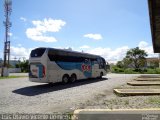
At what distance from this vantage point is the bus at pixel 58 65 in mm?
14977

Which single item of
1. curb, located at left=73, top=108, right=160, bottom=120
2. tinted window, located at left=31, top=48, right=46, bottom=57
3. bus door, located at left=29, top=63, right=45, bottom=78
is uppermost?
tinted window, located at left=31, top=48, right=46, bottom=57

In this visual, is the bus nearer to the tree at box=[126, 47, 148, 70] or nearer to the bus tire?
the bus tire

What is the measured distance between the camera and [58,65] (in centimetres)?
1627

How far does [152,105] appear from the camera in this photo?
25.0ft

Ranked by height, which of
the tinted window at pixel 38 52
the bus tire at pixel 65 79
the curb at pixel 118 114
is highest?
the tinted window at pixel 38 52

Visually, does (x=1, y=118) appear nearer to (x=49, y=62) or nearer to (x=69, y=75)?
(x=49, y=62)

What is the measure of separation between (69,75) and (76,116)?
38.5 ft

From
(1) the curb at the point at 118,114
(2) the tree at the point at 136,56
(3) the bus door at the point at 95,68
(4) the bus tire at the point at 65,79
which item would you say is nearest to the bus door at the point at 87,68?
(3) the bus door at the point at 95,68

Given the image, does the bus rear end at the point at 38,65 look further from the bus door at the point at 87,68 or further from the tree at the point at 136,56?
the tree at the point at 136,56

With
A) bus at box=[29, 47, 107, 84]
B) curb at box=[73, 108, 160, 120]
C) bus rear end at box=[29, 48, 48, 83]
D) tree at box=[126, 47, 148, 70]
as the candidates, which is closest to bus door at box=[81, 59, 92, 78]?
bus at box=[29, 47, 107, 84]

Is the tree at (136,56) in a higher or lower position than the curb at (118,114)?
higher

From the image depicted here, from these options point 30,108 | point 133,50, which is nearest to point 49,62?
point 30,108

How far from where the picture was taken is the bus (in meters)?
15.0

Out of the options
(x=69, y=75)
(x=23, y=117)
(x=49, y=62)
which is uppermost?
(x=49, y=62)
